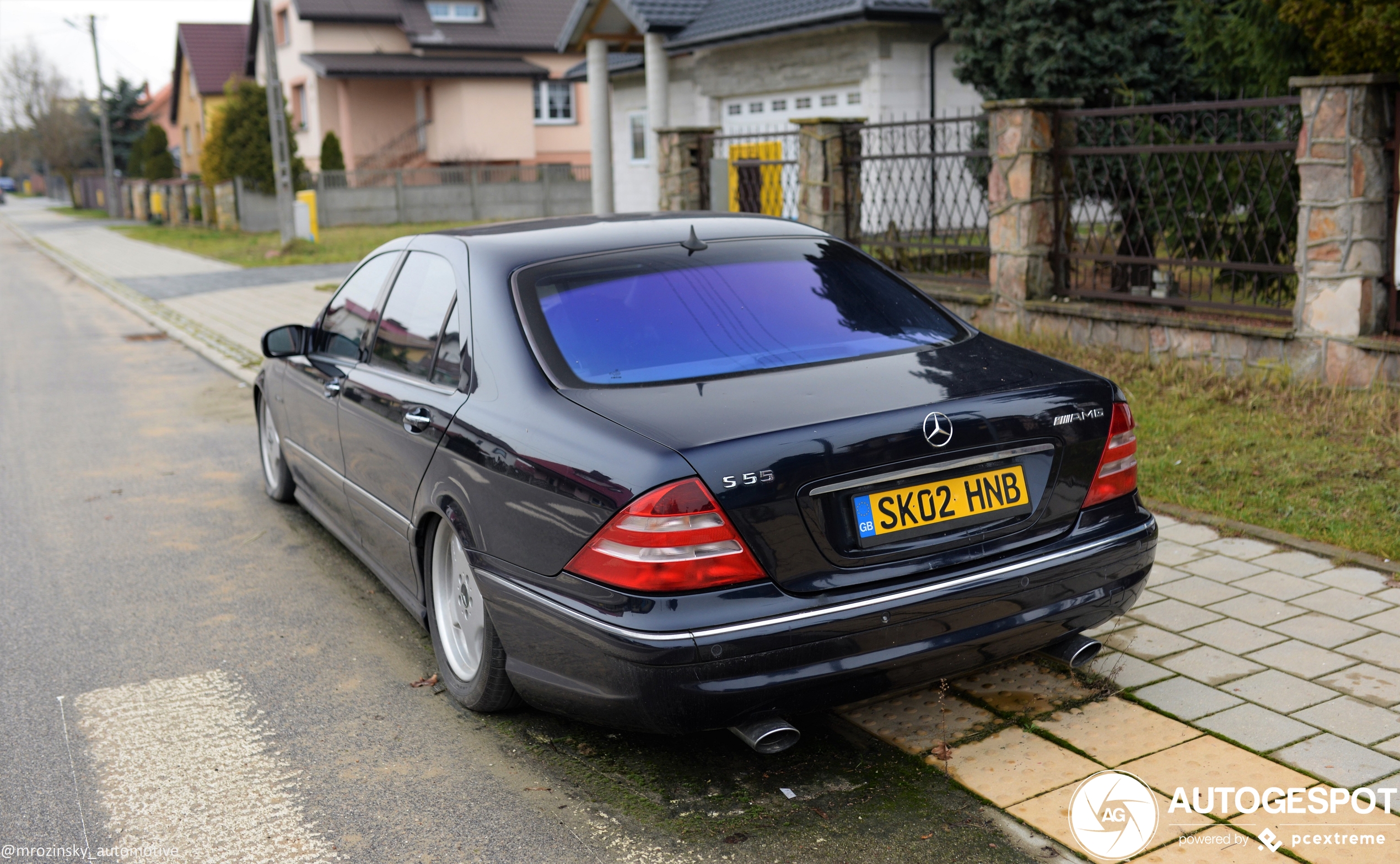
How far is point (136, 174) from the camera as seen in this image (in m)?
59.4

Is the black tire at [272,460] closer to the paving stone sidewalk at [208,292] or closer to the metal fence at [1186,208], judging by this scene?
Result: the paving stone sidewalk at [208,292]

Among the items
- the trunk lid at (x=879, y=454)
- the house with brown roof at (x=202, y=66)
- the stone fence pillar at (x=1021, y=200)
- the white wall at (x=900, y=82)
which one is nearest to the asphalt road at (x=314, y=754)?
the trunk lid at (x=879, y=454)

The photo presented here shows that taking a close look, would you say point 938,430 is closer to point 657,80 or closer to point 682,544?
point 682,544

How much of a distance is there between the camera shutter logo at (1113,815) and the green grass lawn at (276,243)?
58.8ft

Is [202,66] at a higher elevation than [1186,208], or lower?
higher

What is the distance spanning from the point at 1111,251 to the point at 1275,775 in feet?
22.2

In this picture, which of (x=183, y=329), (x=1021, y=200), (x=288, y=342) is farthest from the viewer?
(x=183, y=329)

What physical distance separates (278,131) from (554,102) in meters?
20.7

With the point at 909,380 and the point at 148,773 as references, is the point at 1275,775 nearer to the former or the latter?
the point at 909,380

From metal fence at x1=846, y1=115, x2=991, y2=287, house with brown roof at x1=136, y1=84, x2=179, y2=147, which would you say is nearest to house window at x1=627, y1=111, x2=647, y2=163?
metal fence at x1=846, y1=115, x2=991, y2=287

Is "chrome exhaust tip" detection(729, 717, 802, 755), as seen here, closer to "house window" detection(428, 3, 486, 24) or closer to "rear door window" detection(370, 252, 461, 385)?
"rear door window" detection(370, 252, 461, 385)

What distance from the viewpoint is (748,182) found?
554 inches

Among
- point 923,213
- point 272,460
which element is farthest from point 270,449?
point 923,213

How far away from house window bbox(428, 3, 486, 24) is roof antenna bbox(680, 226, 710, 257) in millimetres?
41508
